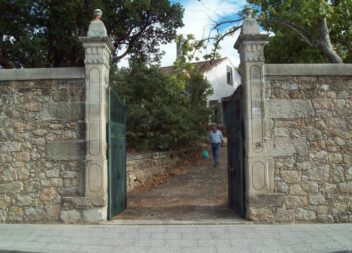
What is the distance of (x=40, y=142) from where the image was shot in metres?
6.69

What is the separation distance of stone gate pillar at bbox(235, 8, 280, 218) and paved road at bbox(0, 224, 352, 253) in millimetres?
653

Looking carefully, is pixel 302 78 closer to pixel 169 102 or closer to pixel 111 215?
pixel 111 215

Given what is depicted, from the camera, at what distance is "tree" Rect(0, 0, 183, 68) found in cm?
1320

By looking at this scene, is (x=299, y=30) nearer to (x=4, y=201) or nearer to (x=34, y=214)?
(x=34, y=214)

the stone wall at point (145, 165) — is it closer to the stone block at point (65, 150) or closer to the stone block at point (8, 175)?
the stone block at point (65, 150)

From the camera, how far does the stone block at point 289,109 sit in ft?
21.9

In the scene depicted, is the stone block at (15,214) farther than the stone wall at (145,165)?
No

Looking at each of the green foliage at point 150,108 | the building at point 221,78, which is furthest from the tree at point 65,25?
the building at point 221,78

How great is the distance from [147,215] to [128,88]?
23.0 feet

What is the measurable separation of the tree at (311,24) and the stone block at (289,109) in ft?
10.5

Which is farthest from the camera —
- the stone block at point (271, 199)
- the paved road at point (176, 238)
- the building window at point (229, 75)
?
the building window at point (229, 75)

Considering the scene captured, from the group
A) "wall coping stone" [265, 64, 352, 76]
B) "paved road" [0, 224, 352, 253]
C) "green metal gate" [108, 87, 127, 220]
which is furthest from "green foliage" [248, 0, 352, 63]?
"paved road" [0, 224, 352, 253]

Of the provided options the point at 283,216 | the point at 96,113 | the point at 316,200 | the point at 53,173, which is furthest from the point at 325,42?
the point at 53,173

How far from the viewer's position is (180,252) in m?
5.07
